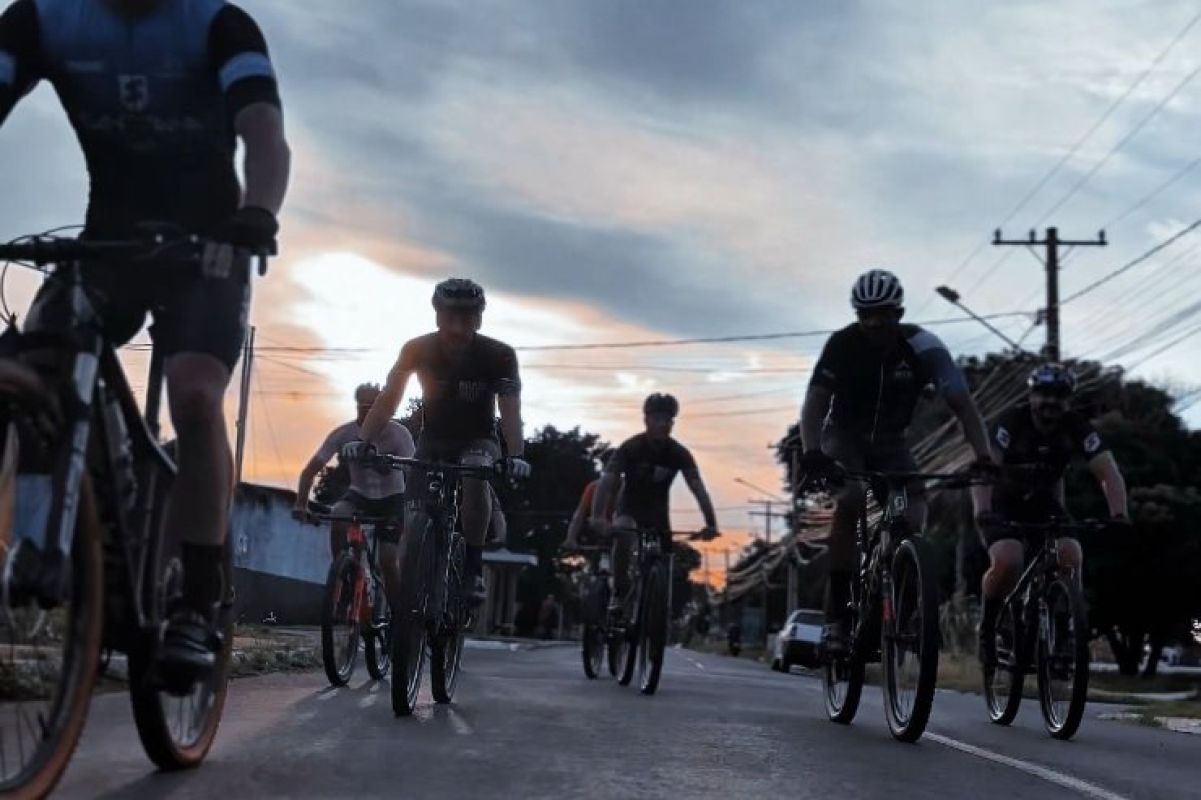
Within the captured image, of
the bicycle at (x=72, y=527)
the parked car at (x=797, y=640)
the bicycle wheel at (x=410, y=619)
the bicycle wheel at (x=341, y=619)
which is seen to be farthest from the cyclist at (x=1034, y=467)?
the parked car at (x=797, y=640)

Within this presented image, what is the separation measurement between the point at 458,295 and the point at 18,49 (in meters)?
3.43

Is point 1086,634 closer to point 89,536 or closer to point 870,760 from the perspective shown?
point 870,760

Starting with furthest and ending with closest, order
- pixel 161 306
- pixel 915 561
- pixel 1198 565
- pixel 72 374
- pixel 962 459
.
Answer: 1. pixel 1198 565
2. pixel 962 459
3. pixel 915 561
4. pixel 161 306
5. pixel 72 374

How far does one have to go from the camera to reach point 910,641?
22.1 feet

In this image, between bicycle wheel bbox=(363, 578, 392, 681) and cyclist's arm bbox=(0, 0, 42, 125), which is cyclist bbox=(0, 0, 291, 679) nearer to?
cyclist's arm bbox=(0, 0, 42, 125)

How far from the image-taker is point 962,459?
113 ft

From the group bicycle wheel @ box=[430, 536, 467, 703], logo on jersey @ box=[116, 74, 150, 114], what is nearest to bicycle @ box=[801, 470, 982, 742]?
bicycle wheel @ box=[430, 536, 467, 703]

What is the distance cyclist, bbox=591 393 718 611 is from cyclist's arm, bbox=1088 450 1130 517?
2.94 metres

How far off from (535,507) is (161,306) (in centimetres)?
7059

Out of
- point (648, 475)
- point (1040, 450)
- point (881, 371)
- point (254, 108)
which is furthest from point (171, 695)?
point (648, 475)

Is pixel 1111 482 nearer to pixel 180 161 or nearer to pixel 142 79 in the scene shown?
pixel 180 161

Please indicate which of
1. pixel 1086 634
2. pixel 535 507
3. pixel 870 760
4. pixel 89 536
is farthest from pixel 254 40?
pixel 535 507

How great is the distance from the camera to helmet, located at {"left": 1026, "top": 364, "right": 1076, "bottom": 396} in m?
8.35

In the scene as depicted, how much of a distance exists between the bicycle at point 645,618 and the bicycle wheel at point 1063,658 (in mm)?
2401
